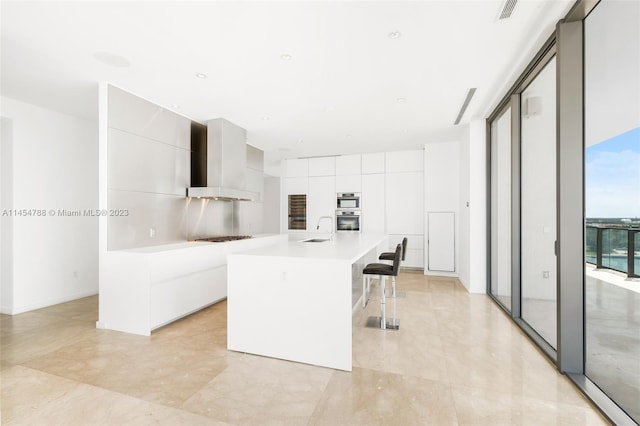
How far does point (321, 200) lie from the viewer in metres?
6.99

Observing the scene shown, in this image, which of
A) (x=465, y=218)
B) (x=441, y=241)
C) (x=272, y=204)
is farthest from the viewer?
(x=272, y=204)

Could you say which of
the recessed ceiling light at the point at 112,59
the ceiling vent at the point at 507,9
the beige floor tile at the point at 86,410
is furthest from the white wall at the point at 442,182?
the beige floor tile at the point at 86,410

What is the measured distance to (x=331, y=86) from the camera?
10.7 ft

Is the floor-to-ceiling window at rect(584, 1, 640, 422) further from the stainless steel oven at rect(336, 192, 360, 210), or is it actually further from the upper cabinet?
the stainless steel oven at rect(336, 192, 360, 210)

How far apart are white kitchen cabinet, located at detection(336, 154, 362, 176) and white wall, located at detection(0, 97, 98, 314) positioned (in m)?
4.52

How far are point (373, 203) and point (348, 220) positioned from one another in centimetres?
68

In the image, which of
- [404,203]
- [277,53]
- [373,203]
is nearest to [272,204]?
[373,203]

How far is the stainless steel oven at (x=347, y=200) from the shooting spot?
6.68 m

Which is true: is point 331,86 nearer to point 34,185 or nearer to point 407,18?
point 407,18

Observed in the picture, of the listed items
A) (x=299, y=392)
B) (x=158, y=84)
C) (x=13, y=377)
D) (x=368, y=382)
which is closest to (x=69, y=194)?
(x=158, y=84)

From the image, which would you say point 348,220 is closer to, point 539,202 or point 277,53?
point 539,202

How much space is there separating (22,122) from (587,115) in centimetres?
587

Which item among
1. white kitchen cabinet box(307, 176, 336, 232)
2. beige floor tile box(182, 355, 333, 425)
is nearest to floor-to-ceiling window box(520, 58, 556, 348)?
beige floor tile box(182, 355, 333, 425)

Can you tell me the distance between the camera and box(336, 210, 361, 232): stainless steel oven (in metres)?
6.67
